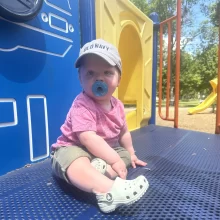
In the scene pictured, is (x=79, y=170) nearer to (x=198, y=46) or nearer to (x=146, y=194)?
(x=146, y=194)

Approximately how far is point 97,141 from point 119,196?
0.76 feet

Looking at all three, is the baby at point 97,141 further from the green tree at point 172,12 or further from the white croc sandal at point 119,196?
the green tree at point 172,12

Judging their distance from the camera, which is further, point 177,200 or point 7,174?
point 7,174

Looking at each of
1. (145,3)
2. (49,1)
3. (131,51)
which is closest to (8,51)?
(49,1)

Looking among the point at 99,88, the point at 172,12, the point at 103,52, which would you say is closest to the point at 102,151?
the point at 99,88

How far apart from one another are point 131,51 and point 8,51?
1709 millimetres

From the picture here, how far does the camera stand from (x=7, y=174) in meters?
1.12

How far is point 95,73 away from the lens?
Answer: 977 mm

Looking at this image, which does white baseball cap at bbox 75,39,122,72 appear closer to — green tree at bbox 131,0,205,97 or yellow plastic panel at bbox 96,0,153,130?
yellow plastic panel at bbox 96,0,153,130

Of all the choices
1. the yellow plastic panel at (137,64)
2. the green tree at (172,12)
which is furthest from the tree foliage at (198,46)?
the yellow plastic panel at (137,64)

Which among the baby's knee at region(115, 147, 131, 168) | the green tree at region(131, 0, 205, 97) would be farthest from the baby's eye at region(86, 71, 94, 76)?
the green tree at region(131, 0, 205, 97)

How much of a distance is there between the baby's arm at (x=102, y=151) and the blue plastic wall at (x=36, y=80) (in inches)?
17.8

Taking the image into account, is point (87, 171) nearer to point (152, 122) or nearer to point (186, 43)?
point (152, 122)

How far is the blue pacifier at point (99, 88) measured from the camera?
97 cm
